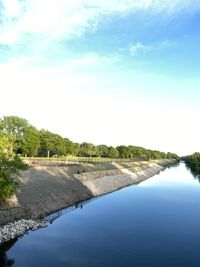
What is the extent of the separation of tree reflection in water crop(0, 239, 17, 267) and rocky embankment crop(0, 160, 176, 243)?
2.94ft

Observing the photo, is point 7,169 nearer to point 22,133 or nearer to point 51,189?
point 51,189

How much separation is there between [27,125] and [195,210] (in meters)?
106

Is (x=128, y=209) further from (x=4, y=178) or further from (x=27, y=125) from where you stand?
(x=27, y=125)

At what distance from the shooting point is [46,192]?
60.7m

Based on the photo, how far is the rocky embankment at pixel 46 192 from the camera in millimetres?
44044

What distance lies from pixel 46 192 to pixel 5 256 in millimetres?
25733

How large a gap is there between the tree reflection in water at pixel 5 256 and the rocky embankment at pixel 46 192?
895mm

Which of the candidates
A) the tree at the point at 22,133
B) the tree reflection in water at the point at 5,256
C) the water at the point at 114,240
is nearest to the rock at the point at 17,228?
the tree reflection in water at the point at 5,256

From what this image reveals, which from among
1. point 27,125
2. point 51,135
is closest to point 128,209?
point 27,125

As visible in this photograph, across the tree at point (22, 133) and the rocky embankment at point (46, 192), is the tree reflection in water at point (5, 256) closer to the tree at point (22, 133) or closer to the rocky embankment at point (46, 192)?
the rocky embankment at point (46, 192)

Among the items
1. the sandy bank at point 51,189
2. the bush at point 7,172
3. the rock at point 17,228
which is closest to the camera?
the rock at point 17,228

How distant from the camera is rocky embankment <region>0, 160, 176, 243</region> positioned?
44.0 m

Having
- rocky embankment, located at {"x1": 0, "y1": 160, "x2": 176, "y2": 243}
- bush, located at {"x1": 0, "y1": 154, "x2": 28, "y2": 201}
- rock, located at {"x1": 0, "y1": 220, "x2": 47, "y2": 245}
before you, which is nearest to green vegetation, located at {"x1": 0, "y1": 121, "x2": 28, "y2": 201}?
bush, located at {"x1": 0, "y1": 154, "x2": 28, "y2": 201}

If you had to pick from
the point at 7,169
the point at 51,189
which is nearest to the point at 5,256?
the point at 7,169
